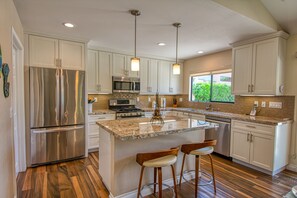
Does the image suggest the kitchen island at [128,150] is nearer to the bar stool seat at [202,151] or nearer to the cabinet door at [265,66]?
the bar stool seat at [202,151]

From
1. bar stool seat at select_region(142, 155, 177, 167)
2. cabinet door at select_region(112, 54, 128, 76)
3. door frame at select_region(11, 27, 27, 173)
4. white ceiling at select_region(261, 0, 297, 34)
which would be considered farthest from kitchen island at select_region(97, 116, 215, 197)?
cabinet door at select_region(112, 54, 128, 76)

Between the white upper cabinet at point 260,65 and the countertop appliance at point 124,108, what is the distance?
7.78 feet

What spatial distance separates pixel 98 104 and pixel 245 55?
365cm

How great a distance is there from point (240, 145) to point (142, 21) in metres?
2.92

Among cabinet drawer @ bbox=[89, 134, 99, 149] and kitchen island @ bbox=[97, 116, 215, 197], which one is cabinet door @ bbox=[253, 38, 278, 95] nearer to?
kitchen island @ bbox=[97, 116, 215, 197]

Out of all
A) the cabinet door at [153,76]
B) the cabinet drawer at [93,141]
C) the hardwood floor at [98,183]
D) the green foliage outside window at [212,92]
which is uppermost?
the cabinet door at [153,76]

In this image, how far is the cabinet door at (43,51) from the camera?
10.2 ft

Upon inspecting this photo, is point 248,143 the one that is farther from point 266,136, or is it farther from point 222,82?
point 222,82

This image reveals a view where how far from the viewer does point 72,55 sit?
346cm

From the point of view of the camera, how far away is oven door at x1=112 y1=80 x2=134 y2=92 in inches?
175

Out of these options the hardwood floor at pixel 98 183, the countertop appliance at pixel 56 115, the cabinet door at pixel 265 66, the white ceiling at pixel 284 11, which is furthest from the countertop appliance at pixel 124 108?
the white ceiling at pixel 284 11

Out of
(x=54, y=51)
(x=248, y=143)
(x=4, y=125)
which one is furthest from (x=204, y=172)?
(x=54, y=51)

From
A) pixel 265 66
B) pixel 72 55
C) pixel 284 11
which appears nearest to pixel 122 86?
pixel 72 55

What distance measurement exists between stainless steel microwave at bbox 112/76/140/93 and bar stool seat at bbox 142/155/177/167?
2802 mm
